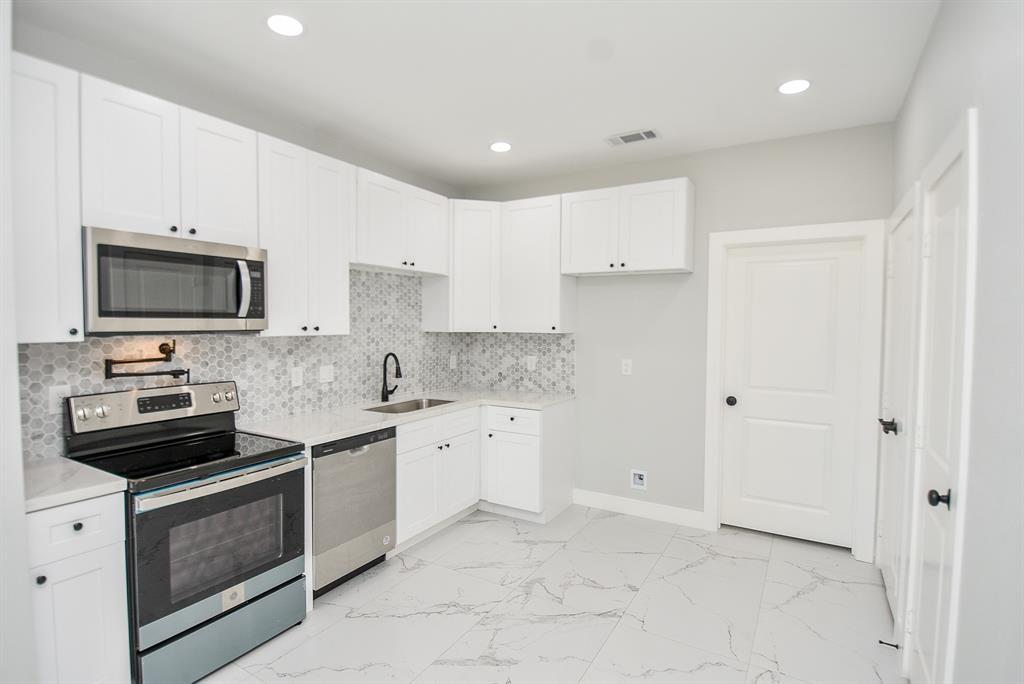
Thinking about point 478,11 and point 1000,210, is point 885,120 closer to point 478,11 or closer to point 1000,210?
point 1000,210

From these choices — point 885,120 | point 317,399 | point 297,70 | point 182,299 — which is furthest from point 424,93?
point 885,120

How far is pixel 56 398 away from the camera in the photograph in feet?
6.81

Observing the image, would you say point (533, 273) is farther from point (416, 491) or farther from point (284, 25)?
point (284, 25)

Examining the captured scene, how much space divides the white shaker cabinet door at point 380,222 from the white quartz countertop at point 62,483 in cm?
164

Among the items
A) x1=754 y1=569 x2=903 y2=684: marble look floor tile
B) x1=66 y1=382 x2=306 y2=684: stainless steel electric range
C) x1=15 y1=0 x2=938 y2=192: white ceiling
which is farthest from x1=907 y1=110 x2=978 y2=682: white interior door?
x1=66 y1=382 x2=306 y2=684: stainless steel electric range

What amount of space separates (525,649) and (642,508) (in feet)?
5.98

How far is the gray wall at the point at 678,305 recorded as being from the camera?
124 inches

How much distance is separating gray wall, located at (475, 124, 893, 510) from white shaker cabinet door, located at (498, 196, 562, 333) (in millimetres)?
350

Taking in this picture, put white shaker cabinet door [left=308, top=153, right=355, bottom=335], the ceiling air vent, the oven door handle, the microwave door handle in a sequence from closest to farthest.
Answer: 1. the oven door handle
2. the microwave door handle
3. white shaker cabinet door [left=308, top=153, right=355, bottom=335]
4. the ceiling air vent

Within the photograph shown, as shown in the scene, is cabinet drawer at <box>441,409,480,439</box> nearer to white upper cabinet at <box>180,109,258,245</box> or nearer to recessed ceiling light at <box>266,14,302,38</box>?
white upper cabinet at <box>180,109,258,245</box>

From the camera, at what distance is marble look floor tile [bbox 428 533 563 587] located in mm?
2947

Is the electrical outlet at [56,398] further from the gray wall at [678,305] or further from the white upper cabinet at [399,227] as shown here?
the gray wall at [678,305]


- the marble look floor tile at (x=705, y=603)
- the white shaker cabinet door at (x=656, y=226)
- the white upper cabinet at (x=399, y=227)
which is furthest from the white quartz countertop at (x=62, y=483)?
the white shaker cabinet door at (x=656, y=226)

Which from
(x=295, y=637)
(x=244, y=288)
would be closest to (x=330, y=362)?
(x=244, y=288)
